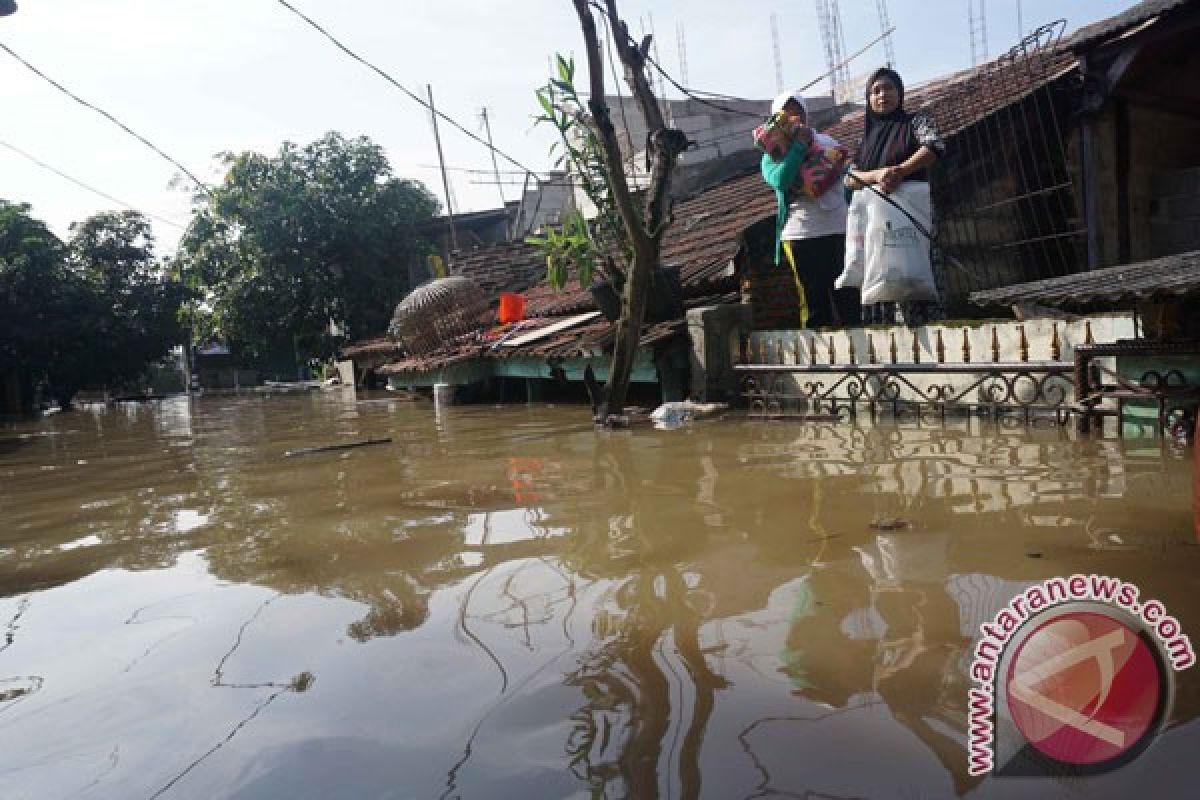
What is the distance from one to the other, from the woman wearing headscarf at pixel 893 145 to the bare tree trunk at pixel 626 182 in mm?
1736

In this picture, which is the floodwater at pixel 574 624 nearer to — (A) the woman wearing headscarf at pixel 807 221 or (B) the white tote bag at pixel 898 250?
(B) the white tote bag at pixel 898 250

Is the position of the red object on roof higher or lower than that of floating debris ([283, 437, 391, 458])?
higher

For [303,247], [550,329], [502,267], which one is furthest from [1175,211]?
[303,247]

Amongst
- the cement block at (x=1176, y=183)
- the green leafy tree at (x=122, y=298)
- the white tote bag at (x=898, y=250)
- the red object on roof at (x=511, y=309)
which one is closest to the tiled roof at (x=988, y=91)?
the cement block at (x=1176, y=183)

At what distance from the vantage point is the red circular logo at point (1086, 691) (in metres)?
1.58

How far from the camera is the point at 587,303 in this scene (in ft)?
39.2

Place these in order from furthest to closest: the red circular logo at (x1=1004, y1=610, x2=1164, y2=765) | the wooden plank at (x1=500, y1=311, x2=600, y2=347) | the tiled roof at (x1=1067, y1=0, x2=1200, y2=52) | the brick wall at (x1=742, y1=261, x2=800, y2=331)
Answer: the wooden plank at (x1=500, y1=311, x2=600, y2=347) → the brick wall at (x1=742, y1=261, x2=800, y2=331) → the tiled roof at (x1=1067, y1=0, x2=1200, y2=52) → the red circular logo at (x1=1004, y1=610, x2=1164, y2=765)

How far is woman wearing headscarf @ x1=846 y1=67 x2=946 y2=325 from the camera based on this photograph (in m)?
6.33

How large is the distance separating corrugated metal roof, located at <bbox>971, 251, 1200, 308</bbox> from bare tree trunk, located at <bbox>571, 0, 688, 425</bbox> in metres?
3.34

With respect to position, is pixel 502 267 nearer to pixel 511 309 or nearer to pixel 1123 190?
pixel 511 309

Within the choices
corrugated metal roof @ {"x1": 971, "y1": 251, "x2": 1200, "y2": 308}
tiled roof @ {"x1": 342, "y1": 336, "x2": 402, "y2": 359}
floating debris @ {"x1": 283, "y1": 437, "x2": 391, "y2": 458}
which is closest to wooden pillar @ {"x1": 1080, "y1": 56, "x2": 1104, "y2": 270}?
corrugated metal roof @ {"x1": 971, "y1": 251, "x2": 1200, "y2": 308}

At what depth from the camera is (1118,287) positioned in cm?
A: 412

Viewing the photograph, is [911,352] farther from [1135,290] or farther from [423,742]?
[423,742]

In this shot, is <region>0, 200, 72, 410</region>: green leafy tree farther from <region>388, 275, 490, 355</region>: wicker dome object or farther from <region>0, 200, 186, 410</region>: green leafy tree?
<region>388, 275, 490, 355</region>: wicker dome object
